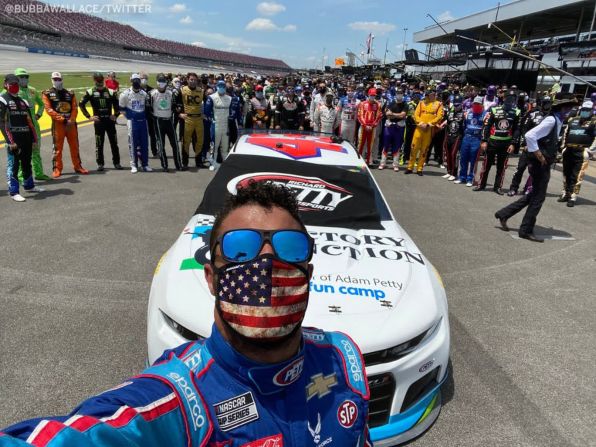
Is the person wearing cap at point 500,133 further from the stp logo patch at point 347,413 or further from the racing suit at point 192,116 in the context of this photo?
the stp logo patch at point 347,413

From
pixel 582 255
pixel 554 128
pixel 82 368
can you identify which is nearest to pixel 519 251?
pixel 582 255

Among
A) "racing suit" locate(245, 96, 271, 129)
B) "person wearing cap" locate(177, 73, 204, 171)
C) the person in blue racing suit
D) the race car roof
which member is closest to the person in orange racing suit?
"racing suit" locate(245, 96, 271, 129)

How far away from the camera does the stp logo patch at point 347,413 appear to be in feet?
3.49

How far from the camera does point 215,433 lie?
0.92 meters

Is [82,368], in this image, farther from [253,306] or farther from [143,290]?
[253,306]

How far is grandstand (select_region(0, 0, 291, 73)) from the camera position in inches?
2419

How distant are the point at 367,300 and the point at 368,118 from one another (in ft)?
27.1

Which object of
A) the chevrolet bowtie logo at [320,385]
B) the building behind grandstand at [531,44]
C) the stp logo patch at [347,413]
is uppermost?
the building behind grandstand at [531,44]

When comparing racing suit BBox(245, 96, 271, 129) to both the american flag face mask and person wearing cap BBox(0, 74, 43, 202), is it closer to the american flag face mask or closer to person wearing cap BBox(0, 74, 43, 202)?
person wearing cap BBox(0, 74, 43, 202)

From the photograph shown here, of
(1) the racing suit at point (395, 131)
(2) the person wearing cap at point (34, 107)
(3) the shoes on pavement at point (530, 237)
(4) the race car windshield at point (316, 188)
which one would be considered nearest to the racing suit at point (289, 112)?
(1) the racing suit at point (395, 131)

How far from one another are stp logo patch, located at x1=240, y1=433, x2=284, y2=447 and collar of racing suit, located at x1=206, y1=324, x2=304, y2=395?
0.10 m

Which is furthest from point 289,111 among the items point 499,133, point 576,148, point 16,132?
point 576,148

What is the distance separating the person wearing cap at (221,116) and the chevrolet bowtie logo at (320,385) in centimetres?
834

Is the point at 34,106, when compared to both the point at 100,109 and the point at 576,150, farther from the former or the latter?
the point at 576,150
